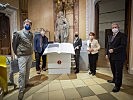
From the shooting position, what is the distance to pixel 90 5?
6332 millimetres

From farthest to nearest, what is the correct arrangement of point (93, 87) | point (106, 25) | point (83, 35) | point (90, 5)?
point (106, 25), point (83, 35), point (90, 5), point (93, 87)

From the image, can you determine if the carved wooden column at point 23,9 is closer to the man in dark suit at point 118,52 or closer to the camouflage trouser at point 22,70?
the camouflage trouser at point 22,70

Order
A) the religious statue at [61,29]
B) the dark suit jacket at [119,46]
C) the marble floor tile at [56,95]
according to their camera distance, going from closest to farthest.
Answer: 1. the marble floor tile at [56,95]
2. the dark suit jacket at [119,46]
3. the religious statue at [61,29]

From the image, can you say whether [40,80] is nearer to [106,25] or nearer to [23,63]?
[23,63]

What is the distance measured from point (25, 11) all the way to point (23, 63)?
4905 millimetres

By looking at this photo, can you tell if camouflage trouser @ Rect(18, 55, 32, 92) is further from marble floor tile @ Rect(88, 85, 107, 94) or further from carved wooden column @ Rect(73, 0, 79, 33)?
carved wooden column @ Rect(73, 0, 79, 33)

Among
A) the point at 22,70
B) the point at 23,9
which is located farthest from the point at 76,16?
the point at 22,70

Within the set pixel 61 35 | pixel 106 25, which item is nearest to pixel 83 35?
pixel 61 35

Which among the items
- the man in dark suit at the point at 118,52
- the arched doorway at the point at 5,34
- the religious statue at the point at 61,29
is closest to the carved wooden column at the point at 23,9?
the arched doorway at the point at 5,34

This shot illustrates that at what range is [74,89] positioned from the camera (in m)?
3.58

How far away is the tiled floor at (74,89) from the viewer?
314 centimetres

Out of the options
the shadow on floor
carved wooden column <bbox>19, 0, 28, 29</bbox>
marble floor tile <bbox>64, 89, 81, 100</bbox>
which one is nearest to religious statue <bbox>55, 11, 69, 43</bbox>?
carved wooden column <bbox>19, 0, 28, 29</bbox>

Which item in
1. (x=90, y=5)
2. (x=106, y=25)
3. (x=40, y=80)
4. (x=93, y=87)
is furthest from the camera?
(x=106, y=25)

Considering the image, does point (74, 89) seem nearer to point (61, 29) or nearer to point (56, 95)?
point (56, 95)
